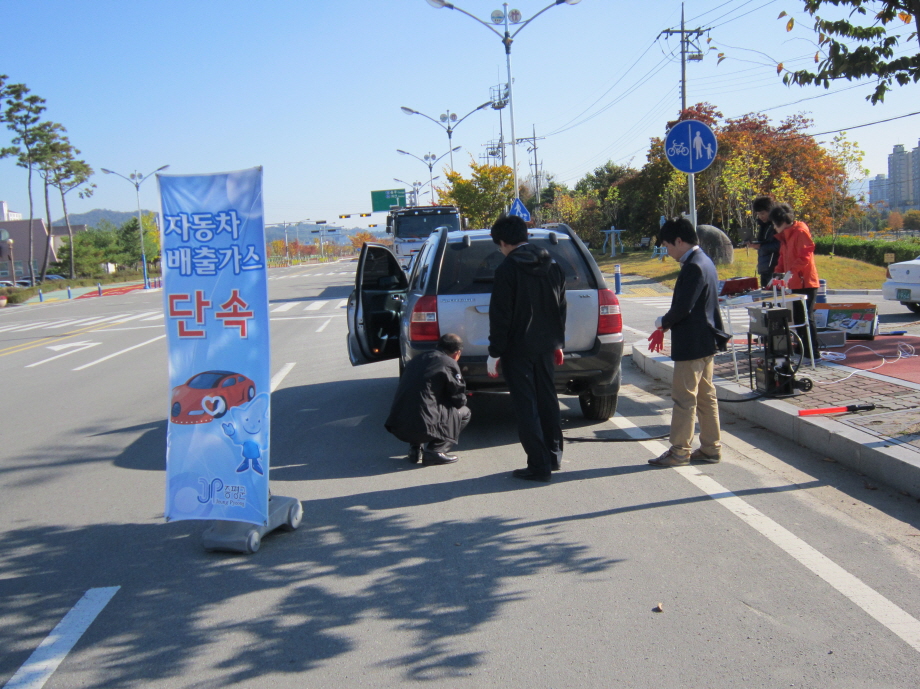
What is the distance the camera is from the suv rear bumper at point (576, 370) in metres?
6.20

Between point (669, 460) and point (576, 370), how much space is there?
3.67 feet

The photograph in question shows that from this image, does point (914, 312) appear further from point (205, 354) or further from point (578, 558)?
point (205, 354)

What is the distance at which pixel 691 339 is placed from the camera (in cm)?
529

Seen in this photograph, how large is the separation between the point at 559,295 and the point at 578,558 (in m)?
2.00

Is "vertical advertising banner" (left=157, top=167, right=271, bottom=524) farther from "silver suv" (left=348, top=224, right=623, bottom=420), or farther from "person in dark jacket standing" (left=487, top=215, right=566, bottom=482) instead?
"silver suv" (left=348, top=224, right=623, bottom=420)

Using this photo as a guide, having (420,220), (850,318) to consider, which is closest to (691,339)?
(850,318)

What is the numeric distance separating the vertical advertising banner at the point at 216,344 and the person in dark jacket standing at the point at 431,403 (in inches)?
67.1

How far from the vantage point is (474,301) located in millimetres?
6258

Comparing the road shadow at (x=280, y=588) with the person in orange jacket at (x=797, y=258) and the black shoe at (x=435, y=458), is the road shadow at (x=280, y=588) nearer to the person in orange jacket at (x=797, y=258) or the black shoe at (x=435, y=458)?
the black shoe at (x=435, y=458)

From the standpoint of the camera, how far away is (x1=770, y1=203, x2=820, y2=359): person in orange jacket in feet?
25.6

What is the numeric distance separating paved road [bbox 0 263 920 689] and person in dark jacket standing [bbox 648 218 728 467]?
233 mm

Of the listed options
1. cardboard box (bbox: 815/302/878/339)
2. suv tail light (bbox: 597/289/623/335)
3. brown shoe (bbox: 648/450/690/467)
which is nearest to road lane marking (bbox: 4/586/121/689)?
brown shoe (bbox: 648/450/690/467)

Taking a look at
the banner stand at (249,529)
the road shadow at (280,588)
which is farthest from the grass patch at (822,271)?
the banner stand at (249,529)

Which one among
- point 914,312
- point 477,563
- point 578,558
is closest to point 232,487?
point 477,563
